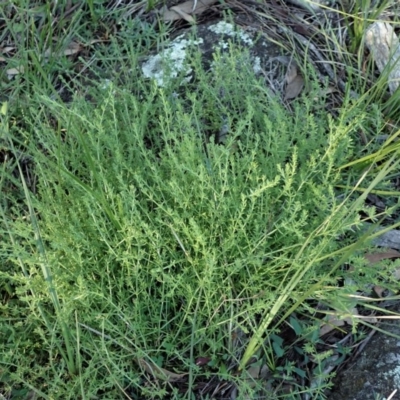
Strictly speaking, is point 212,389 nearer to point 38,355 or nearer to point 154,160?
Result: point 38,355

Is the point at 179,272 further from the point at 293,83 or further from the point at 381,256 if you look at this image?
the point at 293,83

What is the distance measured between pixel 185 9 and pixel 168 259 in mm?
1136

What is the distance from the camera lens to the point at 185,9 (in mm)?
2422

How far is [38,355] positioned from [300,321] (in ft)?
2.51

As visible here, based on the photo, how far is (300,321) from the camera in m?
1.74

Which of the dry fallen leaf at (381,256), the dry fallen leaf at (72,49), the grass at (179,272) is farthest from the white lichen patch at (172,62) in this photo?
the dry fallen leaf at (381,256)

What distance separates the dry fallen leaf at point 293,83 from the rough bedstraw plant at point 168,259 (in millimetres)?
394

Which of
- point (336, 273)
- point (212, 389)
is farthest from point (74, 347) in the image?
point (336, 273)

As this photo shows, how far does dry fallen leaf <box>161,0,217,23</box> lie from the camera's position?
7.91 ft

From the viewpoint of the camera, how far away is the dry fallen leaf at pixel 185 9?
94.9 inches

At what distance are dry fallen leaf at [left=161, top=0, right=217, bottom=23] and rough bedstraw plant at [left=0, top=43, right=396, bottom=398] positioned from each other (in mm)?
698

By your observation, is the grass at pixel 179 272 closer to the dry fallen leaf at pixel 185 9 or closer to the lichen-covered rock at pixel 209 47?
the lichen-covered rock at pixel 209 47

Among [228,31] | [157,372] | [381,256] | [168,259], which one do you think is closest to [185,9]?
[228,31]

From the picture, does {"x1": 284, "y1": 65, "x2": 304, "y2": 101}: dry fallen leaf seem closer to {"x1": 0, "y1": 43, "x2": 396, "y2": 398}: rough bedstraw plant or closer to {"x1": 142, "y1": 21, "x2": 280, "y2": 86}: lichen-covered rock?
{"x1": 142, "y1": 21, "x2": 280, "y2": 86}: lichen-covered rock
